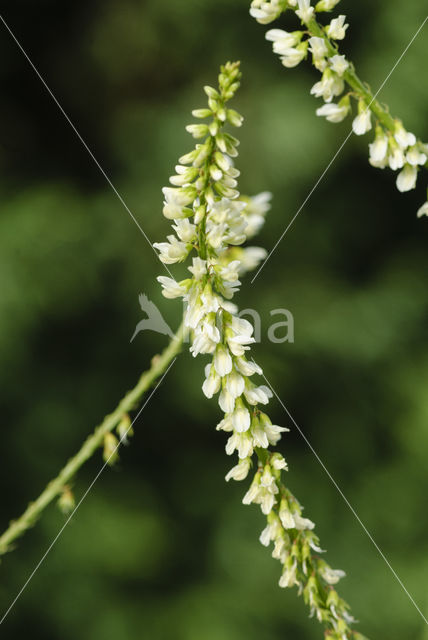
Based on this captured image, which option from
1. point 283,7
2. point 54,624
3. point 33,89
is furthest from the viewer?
point 33,89

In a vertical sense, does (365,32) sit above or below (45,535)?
above

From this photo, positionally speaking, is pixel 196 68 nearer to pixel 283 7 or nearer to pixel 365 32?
pixel 365 32

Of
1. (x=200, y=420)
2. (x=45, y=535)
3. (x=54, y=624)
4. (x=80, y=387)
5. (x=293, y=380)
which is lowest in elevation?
(x=54, y=624)

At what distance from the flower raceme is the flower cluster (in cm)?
14

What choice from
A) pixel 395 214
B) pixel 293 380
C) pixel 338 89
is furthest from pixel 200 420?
pixel 338 89

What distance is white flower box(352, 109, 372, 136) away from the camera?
85cm

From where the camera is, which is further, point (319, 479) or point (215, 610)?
point (319, 479)

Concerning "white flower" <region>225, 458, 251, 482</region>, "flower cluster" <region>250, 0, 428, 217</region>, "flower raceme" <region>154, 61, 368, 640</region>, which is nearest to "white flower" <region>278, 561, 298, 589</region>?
"flower raceme" <region>154, 61, 368, 640</region>

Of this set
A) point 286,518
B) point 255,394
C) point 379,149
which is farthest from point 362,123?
point 286,518

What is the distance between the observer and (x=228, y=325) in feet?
2.62

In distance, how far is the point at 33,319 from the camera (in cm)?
254

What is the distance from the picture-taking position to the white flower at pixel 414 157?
889mm

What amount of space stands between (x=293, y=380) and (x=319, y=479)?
442 mm

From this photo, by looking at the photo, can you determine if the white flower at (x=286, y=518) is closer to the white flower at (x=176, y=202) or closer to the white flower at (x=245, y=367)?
the white flower at (x=245, y=367)
